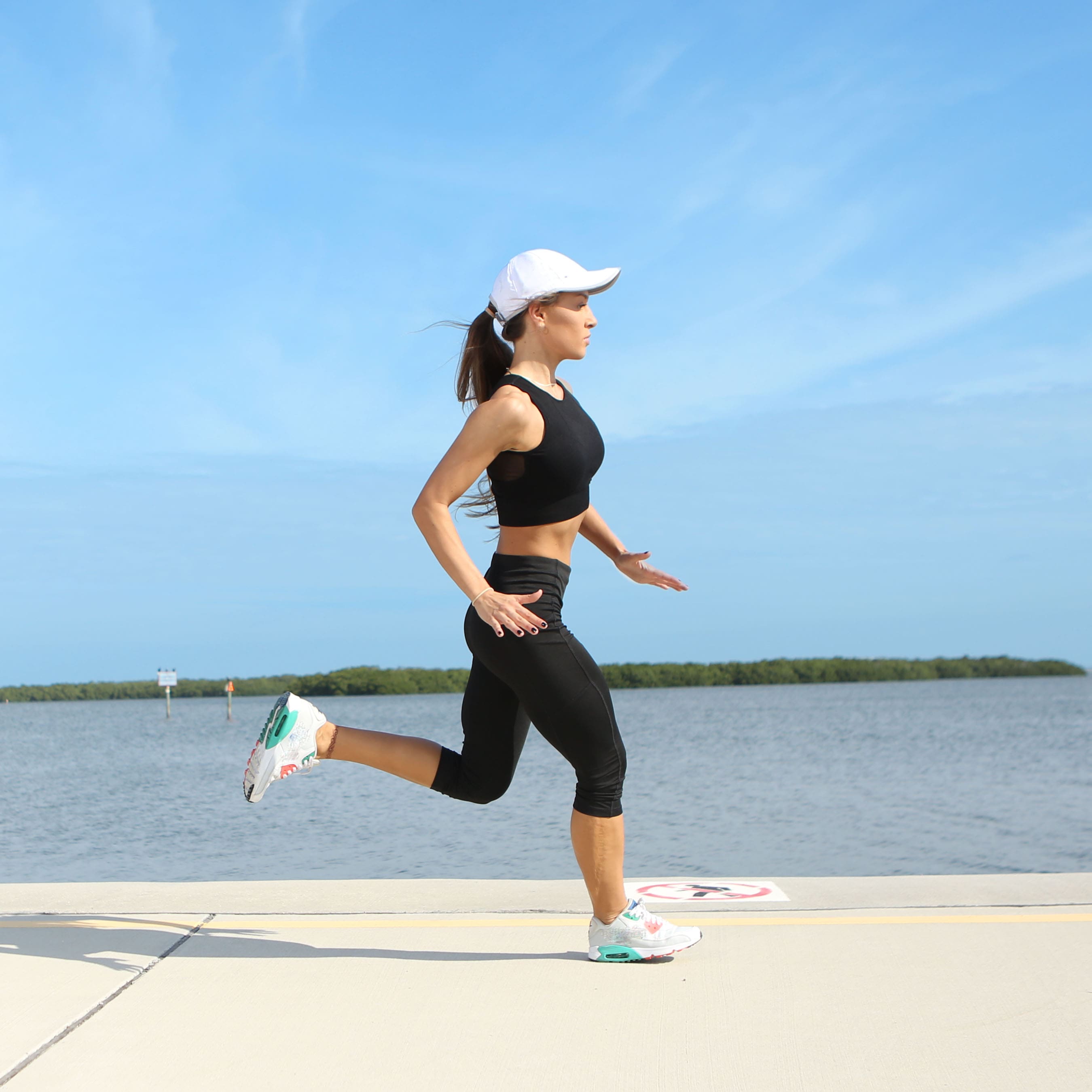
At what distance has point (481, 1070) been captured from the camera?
2324 millimetres

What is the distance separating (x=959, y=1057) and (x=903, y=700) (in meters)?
72.9

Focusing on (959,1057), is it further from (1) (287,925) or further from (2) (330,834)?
(2) (330,834)

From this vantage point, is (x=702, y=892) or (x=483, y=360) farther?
(x=702, y=892)

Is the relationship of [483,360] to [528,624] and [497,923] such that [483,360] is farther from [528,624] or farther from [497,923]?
[497,923]

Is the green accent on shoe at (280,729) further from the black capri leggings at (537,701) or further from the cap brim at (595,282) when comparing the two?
the cap brim at (595,282)

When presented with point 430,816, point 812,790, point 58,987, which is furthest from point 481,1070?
point 812,790

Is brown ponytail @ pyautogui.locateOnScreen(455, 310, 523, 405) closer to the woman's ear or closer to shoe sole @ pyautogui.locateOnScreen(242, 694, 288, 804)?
the woman's ear

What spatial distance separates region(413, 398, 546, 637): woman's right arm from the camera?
3025mm

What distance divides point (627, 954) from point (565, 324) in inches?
70.8

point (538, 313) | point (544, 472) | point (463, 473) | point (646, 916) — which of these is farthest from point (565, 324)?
point (646, 916)

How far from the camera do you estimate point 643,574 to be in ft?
12.5

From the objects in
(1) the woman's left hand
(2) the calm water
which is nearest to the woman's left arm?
(1) the woman's left hand

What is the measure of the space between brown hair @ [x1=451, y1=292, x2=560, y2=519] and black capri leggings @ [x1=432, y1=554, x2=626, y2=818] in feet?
0.89

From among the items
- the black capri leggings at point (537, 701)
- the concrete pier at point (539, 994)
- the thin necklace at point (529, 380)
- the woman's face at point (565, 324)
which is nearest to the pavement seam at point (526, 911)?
the concrete pier at point (539, 994)
